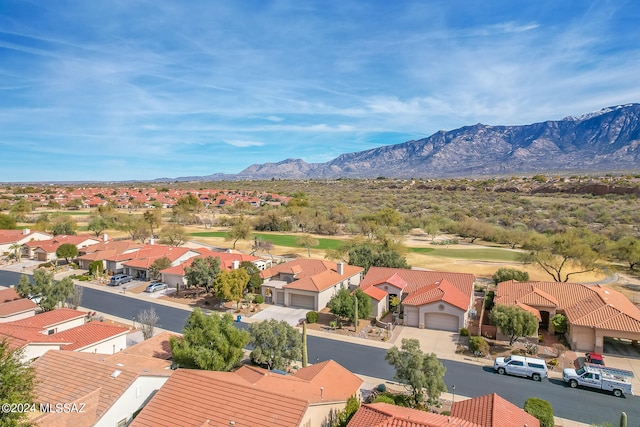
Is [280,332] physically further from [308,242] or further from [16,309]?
[308,242]

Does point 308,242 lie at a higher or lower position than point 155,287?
higher

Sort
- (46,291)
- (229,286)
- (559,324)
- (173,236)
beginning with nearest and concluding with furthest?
(559,324)
(46,291)
(229,286)
(173,236)

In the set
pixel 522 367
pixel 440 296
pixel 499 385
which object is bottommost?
pixel 499 385

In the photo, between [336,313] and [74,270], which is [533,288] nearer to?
[336,313]

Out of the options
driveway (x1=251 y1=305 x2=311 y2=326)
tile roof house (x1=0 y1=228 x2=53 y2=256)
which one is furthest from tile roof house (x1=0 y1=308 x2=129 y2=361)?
Result: tile roof house (x1=0 y1=228 x2=53 y2=256)

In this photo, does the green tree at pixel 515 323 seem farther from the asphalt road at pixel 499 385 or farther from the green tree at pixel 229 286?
the green tree at pixel 229 286

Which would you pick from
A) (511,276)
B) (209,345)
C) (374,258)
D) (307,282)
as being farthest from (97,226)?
(511,276)
